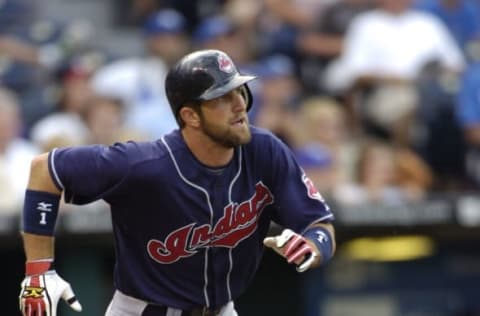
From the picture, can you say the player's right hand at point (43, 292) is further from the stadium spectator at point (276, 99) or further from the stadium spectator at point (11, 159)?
the stadium spectator at point (276, 99)

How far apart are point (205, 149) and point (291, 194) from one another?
1.25 ft

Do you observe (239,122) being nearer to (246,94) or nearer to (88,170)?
(246,94)

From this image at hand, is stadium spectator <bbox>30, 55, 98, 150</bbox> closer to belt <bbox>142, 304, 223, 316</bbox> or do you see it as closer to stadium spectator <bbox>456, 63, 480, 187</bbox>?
stadium spectator <bbox>456, 63, 480, 187</bbox>

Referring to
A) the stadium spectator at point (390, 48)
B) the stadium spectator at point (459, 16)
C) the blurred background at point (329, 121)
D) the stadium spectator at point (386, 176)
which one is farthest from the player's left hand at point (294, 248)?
the stadium spectator at point (459, 16)

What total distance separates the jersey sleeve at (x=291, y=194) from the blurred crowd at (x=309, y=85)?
2.93 m

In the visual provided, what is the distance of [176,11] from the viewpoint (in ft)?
35.3

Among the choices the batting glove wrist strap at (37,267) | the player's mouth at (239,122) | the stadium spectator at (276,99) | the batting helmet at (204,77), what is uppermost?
the batting helmet at (204,77)

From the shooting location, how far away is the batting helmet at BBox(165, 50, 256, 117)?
5.40 metres

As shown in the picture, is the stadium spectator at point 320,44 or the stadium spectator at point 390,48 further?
the stadium spectator at point 320,44

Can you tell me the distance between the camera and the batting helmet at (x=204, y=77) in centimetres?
540

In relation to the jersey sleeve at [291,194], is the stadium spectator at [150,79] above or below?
below

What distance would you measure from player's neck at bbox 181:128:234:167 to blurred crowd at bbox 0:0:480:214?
3.07 m

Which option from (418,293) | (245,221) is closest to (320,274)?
(418,293)

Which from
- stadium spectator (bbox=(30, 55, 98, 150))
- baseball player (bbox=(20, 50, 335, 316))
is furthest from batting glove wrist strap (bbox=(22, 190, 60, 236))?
stadium spectator (bbox=(30, 55, 98, 150))
